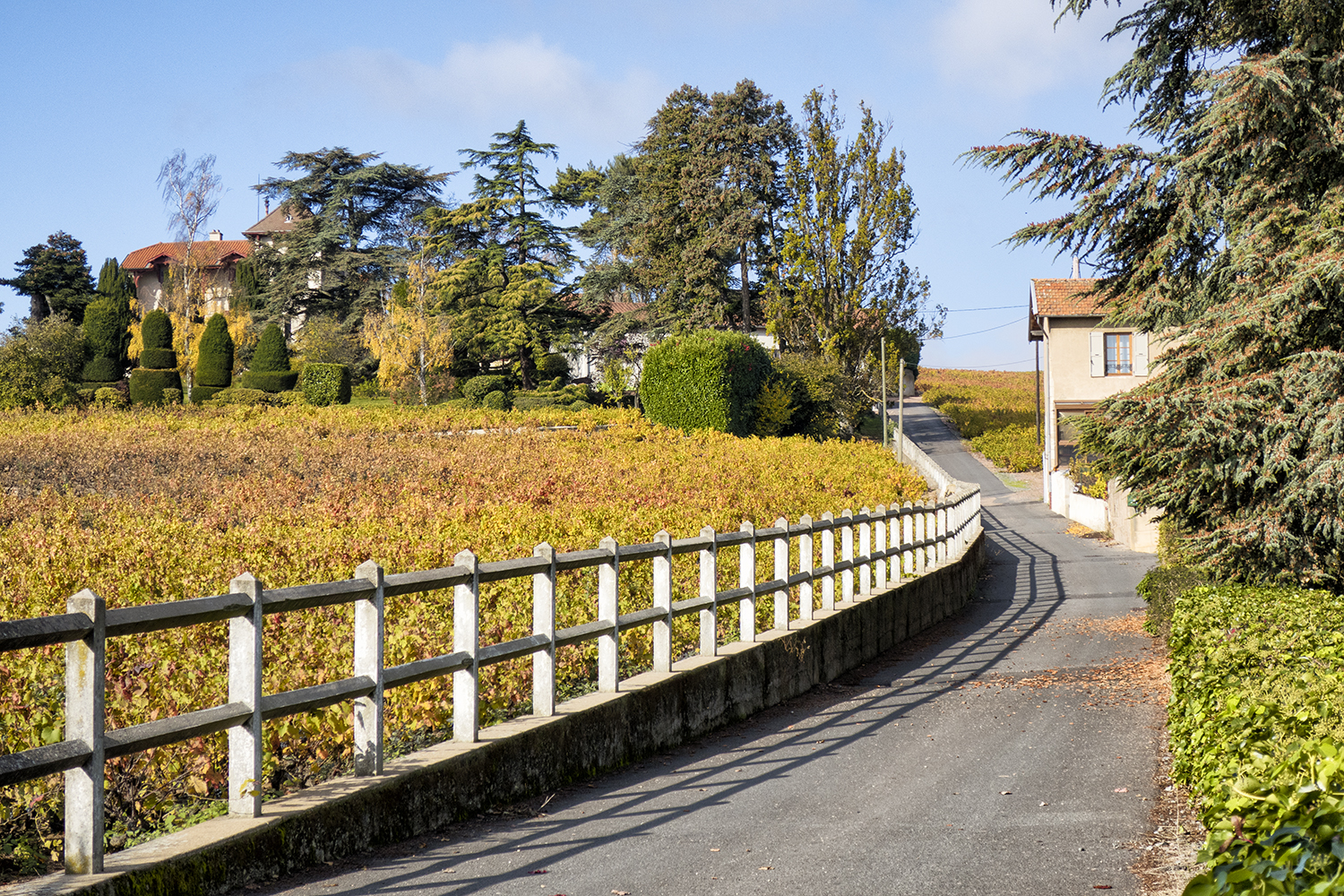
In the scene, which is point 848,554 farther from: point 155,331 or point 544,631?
point 155,331

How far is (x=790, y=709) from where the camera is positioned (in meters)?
10.7

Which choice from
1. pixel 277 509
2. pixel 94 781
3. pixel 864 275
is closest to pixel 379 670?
pixel 94 781

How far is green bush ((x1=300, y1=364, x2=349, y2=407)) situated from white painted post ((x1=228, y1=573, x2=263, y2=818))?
46.5 m

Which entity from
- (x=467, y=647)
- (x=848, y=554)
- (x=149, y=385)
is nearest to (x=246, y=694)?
(x=467, y=647)

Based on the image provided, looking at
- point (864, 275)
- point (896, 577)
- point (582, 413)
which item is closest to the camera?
point (896, 577)

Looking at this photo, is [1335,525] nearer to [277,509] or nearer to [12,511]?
[277,509]

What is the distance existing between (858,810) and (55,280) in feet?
276

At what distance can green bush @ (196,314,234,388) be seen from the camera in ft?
185

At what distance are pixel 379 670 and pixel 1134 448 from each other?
9526 millimetres

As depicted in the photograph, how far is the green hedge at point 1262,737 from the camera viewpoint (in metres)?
2.68

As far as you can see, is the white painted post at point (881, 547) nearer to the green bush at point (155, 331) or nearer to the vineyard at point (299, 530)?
the vineyard at point (299, 530)

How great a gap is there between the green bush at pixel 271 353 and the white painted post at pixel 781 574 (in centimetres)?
4967

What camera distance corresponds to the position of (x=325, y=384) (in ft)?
166

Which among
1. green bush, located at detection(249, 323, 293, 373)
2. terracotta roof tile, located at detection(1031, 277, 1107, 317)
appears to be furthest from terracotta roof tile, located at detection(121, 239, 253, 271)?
terracotta roof tile, located at detection(1031, 277, 1107, 317)
